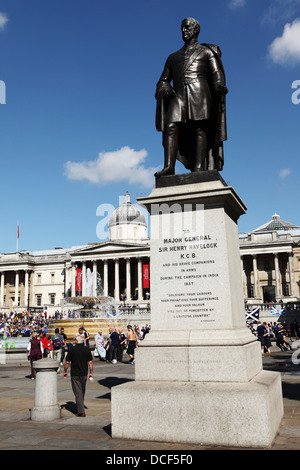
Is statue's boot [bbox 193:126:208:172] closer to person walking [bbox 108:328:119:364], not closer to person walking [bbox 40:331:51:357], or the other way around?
person walking [bbox 40:331:51:357]

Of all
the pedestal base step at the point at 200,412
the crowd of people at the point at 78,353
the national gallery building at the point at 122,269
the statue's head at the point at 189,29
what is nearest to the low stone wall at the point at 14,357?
the crowd of people at the point at 78,353

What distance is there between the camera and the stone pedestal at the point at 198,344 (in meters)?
5.56

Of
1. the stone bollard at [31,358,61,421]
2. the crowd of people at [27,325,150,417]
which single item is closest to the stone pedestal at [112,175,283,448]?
the stone bollard at [31,358,61,421]

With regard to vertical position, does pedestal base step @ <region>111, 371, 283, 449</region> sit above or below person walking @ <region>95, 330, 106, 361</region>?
above

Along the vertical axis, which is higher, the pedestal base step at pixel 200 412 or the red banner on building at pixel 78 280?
the red banner on building at pixel 78 280

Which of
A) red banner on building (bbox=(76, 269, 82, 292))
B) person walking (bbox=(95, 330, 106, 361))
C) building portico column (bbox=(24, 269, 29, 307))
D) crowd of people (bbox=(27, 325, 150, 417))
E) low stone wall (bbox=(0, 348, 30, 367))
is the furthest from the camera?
building portico column (bbox=(24, 269, 29, 307))

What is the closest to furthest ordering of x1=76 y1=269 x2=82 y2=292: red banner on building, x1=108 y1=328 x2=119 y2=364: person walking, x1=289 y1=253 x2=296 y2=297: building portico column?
x1=108 y1=328 x2=119 y2=364: person walking < x1=289 y1=253 x2=296 y2=297: building portico column < x1=76 y1=269 x2=82 y2=292: red banner on building

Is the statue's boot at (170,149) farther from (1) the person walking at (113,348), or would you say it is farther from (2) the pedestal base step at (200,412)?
(1) the person walking at (113,348)

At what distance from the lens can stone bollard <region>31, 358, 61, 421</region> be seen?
8586mm

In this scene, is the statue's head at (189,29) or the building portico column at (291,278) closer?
the statue's head at (189,29)

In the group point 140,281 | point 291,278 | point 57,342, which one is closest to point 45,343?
point 57,342

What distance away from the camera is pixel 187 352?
6168 millimetres

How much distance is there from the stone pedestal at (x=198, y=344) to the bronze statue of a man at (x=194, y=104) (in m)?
0.75

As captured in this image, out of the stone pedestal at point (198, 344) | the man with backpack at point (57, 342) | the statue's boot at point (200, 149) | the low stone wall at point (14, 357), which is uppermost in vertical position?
the statue's boot at point (200, 149)
